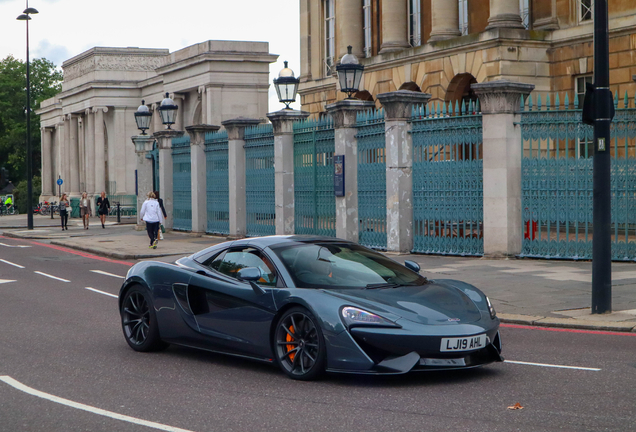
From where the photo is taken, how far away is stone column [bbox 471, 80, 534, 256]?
57.7ft

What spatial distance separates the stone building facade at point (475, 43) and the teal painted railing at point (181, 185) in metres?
6.98

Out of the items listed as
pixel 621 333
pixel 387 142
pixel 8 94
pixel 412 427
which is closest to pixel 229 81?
pixel 387 142

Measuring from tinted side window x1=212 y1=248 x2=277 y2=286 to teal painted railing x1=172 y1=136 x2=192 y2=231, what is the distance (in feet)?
71.9

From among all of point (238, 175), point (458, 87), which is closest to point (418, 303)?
point (238, 175)

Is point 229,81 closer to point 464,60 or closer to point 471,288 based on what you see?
point 464,60

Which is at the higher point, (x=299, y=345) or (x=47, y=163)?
(x=47, y=163)

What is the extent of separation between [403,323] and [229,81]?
48245 mm

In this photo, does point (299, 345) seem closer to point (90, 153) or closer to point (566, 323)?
point (566, 323)

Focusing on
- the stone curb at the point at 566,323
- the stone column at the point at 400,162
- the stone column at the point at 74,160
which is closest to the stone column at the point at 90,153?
the stone column at the point at 74,160

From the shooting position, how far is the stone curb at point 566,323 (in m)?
10.3

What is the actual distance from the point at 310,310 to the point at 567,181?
10.8 m

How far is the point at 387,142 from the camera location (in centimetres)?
1959

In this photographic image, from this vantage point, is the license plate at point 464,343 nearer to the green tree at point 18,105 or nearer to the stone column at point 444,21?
the stone column at point 444,21

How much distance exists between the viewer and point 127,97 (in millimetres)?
68250
